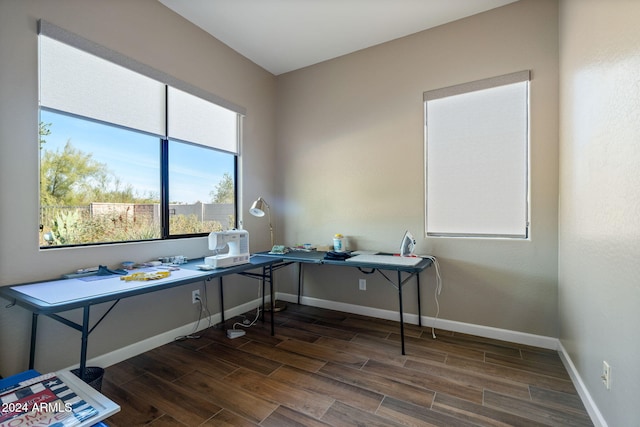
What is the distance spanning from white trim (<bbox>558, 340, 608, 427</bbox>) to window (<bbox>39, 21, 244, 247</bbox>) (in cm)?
310

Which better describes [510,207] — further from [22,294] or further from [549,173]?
[22,294]

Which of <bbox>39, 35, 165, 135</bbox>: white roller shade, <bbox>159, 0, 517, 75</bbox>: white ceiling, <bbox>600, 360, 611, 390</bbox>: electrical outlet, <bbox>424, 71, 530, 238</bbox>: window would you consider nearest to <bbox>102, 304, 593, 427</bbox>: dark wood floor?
<bbox>600, 360, 611, 390</bbox>: electrical outlet

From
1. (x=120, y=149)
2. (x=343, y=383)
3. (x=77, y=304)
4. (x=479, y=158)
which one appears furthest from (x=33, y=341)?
(x=479, y=158)

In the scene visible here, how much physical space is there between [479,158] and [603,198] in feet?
3.96

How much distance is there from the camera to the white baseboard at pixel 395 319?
1.76 meters

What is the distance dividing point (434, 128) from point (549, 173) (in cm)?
101

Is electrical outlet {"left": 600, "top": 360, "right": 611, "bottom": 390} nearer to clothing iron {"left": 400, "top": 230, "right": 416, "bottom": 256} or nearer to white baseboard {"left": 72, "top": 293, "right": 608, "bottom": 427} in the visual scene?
white baseboard {"left": 72, "top": 293, "right": 608, "bottom": 427}

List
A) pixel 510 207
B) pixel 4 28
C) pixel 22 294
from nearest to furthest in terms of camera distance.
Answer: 1. pixel 22 294
2. pixel 4 28
3. pixel 510 207

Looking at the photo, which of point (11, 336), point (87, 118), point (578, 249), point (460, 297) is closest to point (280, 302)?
point (460, 297)

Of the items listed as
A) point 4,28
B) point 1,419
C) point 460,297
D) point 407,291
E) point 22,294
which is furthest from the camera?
point 407,291

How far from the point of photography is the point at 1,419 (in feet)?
3.38

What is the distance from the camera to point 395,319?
2.97 metres

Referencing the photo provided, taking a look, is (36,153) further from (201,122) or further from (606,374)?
(606,374)

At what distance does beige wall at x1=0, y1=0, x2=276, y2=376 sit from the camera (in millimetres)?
1668
